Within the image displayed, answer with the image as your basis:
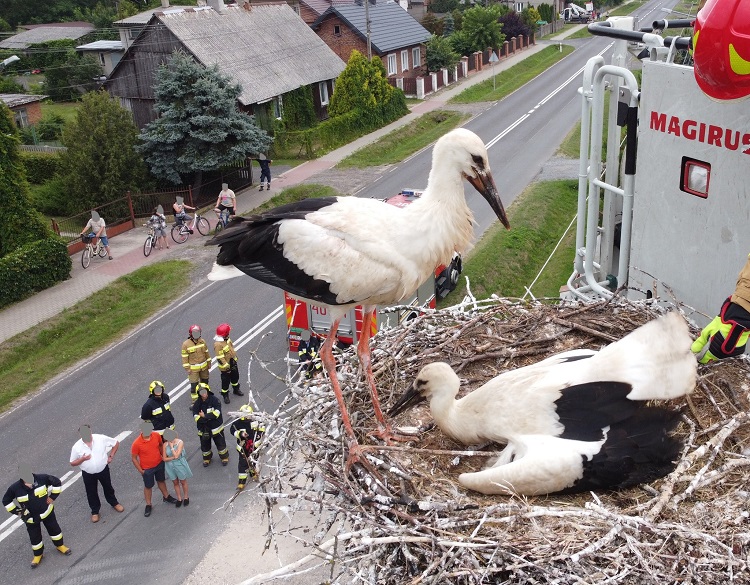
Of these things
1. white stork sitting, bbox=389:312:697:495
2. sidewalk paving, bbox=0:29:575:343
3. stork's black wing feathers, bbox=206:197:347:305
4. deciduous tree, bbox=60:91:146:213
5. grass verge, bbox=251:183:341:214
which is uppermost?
stork's black wing feathers, bbox=206:197:347:305

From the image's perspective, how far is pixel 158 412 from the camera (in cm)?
1156

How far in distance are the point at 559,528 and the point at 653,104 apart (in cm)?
404

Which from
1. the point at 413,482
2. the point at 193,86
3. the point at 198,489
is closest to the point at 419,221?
the point at 413,482

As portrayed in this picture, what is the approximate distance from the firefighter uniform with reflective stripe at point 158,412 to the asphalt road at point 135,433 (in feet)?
3.21

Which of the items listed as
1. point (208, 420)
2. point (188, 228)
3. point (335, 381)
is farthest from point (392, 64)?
point (335, 381)

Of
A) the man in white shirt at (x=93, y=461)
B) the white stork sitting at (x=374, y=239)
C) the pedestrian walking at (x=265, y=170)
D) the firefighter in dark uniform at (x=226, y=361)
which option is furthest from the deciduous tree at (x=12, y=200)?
the white stork sitting at (x=374, y=239)

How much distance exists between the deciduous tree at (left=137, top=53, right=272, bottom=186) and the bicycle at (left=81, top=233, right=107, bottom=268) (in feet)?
13.7

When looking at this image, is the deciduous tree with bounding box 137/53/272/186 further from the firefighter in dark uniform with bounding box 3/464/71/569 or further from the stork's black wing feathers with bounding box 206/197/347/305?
the stork's black wing feathers with bounding box 206/197/347/305

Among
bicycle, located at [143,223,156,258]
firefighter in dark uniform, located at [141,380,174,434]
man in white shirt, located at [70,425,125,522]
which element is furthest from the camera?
bicycle, located at [143,223,156,258]

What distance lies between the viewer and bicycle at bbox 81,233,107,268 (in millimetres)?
21578

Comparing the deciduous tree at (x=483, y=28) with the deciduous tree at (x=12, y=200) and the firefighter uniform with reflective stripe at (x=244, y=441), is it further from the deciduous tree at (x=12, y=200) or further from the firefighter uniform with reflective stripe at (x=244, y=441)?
the firefighter uniform with reflective stripe at (x=244, y=441)

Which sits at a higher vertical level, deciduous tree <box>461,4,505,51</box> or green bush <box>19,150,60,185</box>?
deciduous tree <box>461,4,505,51</box>

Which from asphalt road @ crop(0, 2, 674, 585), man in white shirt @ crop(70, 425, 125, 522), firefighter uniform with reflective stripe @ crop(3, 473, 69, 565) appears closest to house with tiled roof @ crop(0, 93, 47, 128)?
asphalt road @ crop(0, 2, 674, 585)

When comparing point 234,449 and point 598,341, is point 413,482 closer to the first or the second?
point 598,341
